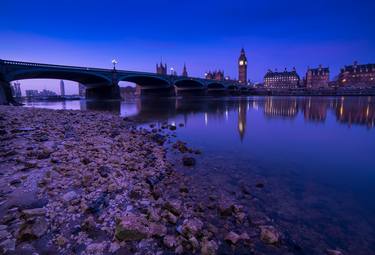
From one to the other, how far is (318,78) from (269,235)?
20237cm

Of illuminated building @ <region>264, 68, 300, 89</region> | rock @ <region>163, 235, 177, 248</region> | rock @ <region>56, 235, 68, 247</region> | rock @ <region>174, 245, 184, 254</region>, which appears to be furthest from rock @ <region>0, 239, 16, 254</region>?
illuminated building @ <region>264, 68, 300, 89</region>

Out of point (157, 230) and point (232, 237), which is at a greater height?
point (157, 230)

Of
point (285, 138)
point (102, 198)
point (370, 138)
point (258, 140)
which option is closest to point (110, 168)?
point (102, 198)

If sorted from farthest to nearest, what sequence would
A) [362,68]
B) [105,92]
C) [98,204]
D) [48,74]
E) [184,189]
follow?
1. [362,68]
2. [105,92]
3. [48,74]
4. [184,189]
5. [98,204]

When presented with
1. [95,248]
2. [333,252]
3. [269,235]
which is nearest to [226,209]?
[269,235]

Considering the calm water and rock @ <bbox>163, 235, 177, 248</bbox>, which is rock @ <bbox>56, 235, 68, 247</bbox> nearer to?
rock @ <bbox>163, 235, 177, 248</bbox>

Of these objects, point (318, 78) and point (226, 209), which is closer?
point (226, 209)

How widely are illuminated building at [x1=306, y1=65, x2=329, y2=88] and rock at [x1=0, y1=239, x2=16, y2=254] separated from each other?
200 m

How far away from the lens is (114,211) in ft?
12.2

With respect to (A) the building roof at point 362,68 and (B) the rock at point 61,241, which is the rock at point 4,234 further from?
(A) the building roof at point 362,68

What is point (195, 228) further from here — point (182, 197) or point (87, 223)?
point (87, 223)

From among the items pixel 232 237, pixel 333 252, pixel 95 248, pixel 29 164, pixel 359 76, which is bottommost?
pixel 333 252

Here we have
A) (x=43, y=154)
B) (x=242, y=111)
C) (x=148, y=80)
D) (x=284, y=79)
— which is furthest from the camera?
(x=284, y=79)

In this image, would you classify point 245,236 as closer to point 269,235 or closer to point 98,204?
point 269,235
